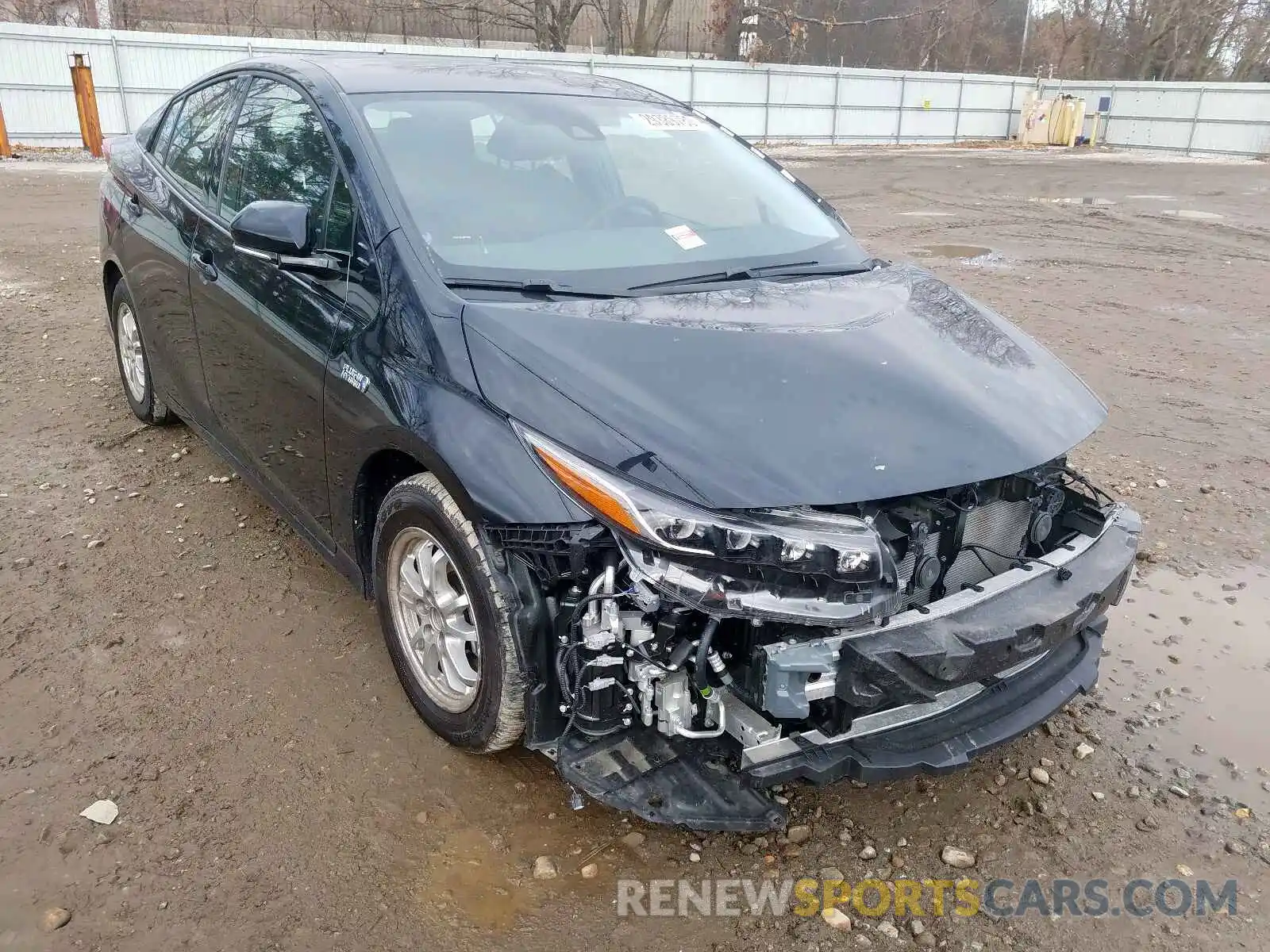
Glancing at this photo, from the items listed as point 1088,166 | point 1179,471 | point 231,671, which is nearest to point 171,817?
point 231,671

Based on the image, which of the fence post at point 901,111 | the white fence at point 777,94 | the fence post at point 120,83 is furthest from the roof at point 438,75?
the fence post at point 901,111

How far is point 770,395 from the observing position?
243cm

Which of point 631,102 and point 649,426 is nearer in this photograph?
point 649,426

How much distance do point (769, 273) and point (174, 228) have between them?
2561 mm

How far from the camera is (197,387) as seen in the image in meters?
4.09

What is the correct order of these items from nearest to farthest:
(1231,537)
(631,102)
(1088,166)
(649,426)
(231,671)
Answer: (649,426), (231,671), (631,102), (1231,537), (1088,166)

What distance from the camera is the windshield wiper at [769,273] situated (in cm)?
304

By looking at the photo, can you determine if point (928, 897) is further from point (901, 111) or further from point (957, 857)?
point (901, 111)

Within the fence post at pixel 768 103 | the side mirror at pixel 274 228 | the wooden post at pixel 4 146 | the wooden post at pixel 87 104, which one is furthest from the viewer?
the fence post at pixel 768 103

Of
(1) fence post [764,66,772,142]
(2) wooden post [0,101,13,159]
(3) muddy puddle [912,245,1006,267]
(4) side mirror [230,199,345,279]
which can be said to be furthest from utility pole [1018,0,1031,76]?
(4) side mirror [230,199,345,279]

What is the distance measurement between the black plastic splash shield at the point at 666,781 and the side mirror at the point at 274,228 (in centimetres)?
169

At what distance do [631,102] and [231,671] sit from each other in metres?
2.60

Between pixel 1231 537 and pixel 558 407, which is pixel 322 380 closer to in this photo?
pixel 558 407

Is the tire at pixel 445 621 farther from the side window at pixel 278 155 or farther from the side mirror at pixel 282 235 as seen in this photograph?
the side window at pixel 278 155
